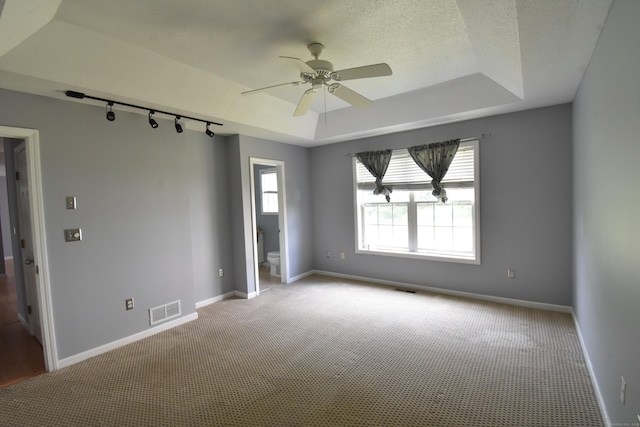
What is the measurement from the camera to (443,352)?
281cm

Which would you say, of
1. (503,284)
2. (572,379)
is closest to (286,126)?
(503,284)

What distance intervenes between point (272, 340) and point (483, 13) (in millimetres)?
3215

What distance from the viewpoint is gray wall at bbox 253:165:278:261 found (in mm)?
6531

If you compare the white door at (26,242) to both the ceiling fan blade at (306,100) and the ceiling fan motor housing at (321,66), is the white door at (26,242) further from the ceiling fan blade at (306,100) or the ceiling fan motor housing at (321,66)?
the ceiling fan motor housing at (321,66)

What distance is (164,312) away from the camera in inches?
138

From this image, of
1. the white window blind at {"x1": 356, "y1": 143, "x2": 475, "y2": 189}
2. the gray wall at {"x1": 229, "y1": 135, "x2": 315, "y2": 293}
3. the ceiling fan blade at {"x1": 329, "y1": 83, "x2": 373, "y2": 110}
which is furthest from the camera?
the gray wall at {"x1": 229, "y1": 135, "x2": 315, "y2": 293}

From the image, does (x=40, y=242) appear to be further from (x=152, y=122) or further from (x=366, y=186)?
(x=366, y=186)

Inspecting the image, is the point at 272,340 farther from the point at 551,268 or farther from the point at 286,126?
the point at 551,268

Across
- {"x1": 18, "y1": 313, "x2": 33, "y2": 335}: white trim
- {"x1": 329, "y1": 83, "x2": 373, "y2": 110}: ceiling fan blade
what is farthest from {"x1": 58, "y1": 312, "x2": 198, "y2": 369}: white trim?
{"x1": 329, "y1": 83, "x2": 373, "y2": 110}: ceiling fan blade

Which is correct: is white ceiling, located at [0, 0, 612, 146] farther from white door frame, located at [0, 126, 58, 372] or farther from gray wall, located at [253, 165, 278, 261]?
gray wall, located at [253, 165, 278, 261]

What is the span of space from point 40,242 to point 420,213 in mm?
4412

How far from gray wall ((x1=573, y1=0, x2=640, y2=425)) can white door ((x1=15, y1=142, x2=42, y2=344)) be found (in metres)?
4.32

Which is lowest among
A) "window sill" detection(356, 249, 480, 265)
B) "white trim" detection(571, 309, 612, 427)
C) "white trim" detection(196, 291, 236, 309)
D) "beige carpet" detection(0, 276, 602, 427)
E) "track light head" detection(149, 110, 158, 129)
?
"beige carpet" detection(0, 276, 602, 427)

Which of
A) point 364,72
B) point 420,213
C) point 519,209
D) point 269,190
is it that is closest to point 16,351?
point 364,72
